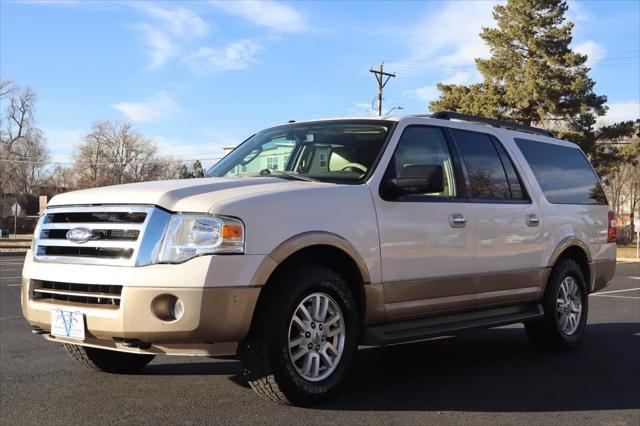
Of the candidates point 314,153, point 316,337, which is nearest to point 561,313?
point 314,153

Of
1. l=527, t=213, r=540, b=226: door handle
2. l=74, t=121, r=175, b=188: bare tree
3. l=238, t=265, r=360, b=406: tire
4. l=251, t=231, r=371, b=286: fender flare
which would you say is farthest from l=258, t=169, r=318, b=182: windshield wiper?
l=74, t=121, r=175, b=188: bare tree

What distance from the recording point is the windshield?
509cm

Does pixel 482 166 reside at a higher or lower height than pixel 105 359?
higher

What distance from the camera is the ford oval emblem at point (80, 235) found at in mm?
4199

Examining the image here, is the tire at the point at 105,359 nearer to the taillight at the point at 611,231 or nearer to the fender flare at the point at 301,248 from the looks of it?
the fender flare at the point at 301,248

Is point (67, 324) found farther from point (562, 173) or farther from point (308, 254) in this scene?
point (562, 173)

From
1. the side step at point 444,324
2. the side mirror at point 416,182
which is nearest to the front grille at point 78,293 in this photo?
the side step at point 444,324

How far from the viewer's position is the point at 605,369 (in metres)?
5.87

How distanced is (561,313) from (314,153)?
3166mm

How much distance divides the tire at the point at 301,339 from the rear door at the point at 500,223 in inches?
64.6

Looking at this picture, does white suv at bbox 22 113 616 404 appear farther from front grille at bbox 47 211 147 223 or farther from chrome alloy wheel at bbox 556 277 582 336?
chrome alloy wheel at bbox 556 277 582 336

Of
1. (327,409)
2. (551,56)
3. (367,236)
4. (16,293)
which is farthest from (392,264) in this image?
(551,56)

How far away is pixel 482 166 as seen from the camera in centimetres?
603

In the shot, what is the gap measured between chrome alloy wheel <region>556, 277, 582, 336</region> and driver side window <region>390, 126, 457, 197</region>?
6.59 feet
